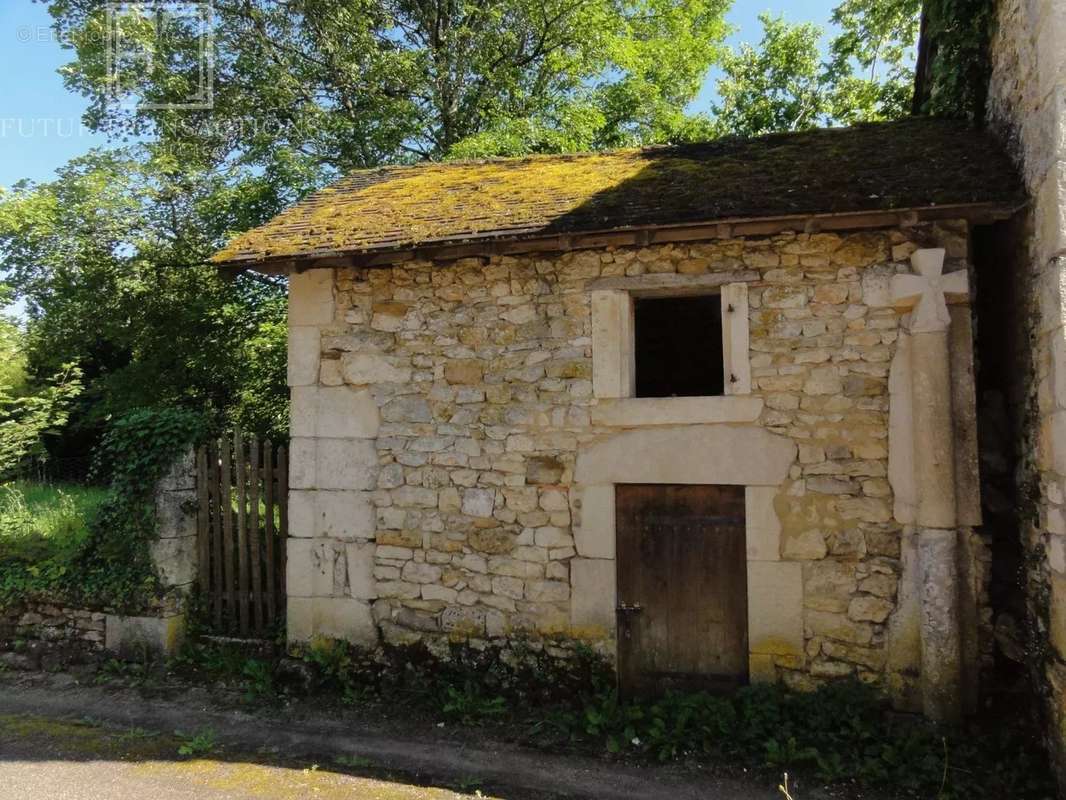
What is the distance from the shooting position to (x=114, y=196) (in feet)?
35.3

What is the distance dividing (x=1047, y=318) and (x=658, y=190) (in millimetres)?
2866

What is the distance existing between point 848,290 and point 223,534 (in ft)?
19.1

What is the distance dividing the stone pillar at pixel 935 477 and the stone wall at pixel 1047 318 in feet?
1.45

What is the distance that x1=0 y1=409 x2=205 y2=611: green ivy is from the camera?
6.22 m

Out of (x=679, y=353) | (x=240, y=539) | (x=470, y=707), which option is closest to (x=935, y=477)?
(x=470, y=707)

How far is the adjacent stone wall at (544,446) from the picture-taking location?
4.78 m

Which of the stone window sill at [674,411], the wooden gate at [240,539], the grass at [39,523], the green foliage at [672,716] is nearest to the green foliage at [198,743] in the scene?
the green foliage at [672,716]

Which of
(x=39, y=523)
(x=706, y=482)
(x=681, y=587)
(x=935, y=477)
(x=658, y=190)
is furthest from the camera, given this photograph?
(x=39, y=523)

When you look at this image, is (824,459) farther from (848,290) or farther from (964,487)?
(848,290)

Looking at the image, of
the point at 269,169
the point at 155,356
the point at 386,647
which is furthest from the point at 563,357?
the point at 155,356

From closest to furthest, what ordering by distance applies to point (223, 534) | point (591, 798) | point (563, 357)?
point (591, 798) < point (563, 357) < point (223, 534)

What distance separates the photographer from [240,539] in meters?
6.34

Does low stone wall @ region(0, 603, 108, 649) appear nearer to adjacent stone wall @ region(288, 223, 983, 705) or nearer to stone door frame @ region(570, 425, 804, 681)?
adjacent stone wall @ region(288, 223, 983, 705)

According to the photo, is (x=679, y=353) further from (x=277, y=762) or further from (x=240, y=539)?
(x=277, y=762)
